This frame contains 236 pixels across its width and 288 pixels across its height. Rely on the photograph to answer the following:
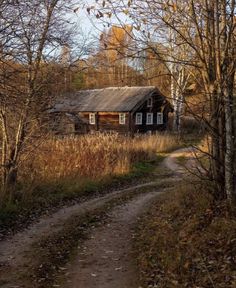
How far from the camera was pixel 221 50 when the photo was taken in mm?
9102

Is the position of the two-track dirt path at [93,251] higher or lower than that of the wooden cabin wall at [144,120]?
lower

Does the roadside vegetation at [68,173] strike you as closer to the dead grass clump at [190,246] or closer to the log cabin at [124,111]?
the dead grass clump at [190,246]

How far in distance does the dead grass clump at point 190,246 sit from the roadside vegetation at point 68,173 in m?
2.97

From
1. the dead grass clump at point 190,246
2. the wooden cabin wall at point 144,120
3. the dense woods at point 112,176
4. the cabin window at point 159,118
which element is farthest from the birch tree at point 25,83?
the cabin window at point 159,118

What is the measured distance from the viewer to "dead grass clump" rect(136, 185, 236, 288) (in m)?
6.62

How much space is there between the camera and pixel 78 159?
1814cm

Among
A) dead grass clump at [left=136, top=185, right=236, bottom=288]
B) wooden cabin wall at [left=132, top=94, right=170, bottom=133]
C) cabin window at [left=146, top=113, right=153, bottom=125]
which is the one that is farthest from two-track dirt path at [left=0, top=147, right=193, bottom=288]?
cabin window at [left=146, top=113, right=153, bottom=125]

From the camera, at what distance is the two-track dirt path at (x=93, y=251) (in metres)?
7.33

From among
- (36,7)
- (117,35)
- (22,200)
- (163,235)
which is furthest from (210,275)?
(36,7)

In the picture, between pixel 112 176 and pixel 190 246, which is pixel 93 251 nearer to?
pixel 190 246

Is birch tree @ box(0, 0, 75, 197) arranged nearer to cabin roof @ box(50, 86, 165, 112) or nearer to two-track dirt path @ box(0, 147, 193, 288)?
two-track dirt path @ box(0, 147, 193, 288)

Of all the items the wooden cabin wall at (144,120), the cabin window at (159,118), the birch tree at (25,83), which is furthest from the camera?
the cabin window at (159,118)

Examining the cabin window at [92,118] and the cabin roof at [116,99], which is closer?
the cabin roof at [116,99]

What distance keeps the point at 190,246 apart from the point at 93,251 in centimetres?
Result: 216
